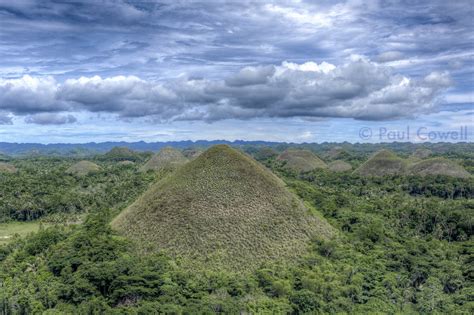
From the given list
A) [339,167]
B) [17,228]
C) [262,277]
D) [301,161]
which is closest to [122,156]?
[301,161]

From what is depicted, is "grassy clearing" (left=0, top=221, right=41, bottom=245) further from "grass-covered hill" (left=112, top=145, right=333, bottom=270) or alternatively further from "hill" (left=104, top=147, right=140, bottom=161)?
"hill" (left=104, top=147, right=140, bottom=161)

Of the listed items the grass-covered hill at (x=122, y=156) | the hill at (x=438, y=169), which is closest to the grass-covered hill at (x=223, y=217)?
the hill at (x=438, y=169)

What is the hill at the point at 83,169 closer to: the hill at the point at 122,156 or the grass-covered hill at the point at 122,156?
the grass-covered hill at the point at 122,156

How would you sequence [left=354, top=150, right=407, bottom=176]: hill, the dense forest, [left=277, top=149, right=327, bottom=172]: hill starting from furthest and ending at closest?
1. [left=277, top=149, right=327, bottom=172]: hill
2. [left=354, top=150, right=407, bottom=176]: hill
3. the dense forest

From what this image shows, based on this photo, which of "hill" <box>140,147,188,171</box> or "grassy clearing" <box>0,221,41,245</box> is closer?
"grassy clearing" <box>0,221,41,245</box>

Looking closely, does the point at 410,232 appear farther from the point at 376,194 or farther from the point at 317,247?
the point at 376,194

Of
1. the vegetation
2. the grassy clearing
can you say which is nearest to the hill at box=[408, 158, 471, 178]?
the vegetation
